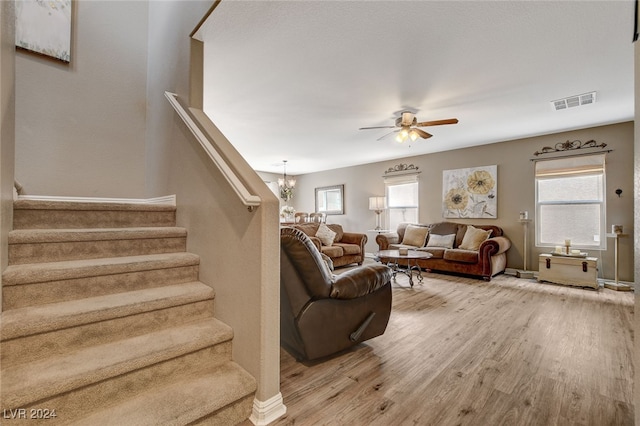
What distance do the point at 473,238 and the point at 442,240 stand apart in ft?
1.88

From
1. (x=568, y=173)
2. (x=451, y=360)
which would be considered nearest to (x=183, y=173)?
(x=451, y=360)

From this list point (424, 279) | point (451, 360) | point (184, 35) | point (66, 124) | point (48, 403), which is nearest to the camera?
point (48, 403)

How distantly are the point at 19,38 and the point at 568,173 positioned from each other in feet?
23.6

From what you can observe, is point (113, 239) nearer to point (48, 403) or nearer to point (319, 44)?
point (48, 403)

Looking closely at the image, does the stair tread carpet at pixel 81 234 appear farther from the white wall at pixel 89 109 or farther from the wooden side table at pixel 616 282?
the wooden side table at pixel 616 282

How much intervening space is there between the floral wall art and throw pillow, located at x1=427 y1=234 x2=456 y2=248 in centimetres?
63

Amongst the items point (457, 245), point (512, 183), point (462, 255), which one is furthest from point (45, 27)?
point (512, 183)

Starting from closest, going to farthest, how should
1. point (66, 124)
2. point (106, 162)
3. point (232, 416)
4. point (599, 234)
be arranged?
point (232, 416) → point (66, 124) → point (106, 162) → point (599, 234)

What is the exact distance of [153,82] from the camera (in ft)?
9.25

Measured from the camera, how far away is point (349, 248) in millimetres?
5816

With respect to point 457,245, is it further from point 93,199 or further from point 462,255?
point 93,199

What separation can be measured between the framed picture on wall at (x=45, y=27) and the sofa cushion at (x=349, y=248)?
4.83m

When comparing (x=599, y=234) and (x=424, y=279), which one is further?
(x=424, y=279)

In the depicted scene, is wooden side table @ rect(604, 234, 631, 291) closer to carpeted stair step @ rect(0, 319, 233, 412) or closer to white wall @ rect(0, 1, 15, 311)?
Answer: carpeted stair step @ rect(0, 319, 233, 412)
